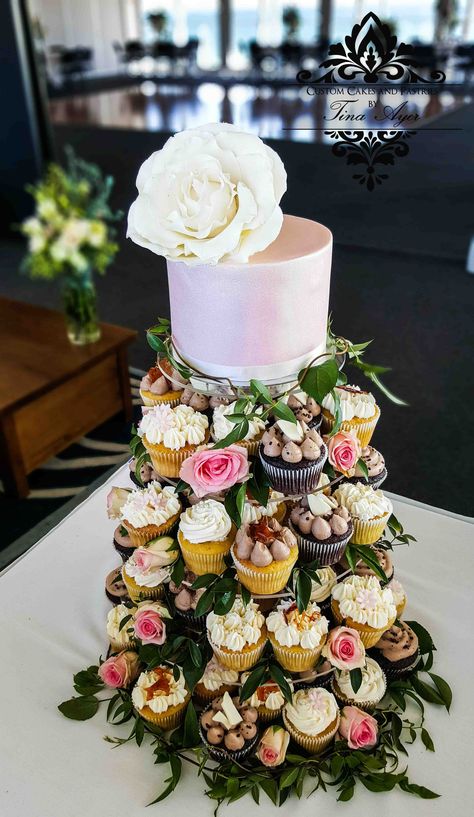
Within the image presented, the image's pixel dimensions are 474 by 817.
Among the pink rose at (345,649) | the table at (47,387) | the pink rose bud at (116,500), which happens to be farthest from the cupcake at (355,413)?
the table at (47,387)

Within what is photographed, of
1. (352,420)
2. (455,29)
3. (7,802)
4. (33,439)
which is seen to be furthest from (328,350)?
(455,29)

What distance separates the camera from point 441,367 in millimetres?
3336

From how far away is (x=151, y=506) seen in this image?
43.4 inches

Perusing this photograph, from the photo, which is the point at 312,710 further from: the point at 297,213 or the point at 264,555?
the point at 297,213

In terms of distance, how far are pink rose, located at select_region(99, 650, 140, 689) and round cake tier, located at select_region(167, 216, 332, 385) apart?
0.61m

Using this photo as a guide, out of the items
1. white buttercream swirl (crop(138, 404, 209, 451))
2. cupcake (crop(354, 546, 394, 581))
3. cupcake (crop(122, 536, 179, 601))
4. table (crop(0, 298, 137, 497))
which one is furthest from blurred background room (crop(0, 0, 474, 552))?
cupcake (crop(354, 546, 394, 581))

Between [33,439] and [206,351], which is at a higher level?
[206,351]

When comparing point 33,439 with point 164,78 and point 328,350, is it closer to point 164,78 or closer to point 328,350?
point 328,350

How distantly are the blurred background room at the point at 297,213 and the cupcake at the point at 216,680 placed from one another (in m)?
0.92

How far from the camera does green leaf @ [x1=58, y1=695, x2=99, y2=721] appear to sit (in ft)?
3.77

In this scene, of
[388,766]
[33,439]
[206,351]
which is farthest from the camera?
[33,439]

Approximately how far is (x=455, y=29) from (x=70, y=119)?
424 cm

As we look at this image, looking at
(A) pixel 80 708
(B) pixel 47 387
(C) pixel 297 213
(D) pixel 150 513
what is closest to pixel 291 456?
(D) pixel 150 513

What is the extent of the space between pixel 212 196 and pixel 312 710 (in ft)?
2.88
